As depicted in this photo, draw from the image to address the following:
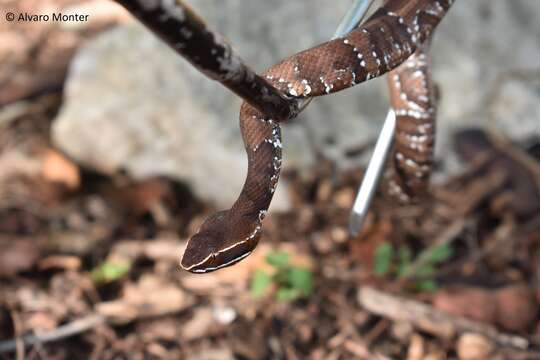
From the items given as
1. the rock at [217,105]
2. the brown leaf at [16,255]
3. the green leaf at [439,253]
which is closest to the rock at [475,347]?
the green leaf at [439,253]

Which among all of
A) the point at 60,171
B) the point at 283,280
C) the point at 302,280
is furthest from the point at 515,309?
the point at 60,171

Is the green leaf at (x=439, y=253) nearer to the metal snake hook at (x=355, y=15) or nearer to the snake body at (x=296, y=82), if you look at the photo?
the snake body at (x=296, y=82)

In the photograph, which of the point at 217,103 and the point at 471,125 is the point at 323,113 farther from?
the point at 471,125

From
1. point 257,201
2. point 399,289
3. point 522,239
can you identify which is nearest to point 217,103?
point 399,289

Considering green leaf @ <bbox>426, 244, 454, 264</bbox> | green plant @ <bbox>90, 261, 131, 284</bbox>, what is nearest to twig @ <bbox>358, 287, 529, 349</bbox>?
green leaf @ <bbox>426, 244, 454, 264</bbox>

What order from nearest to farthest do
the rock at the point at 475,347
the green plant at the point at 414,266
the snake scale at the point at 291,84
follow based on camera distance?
the snake scale at the point at 291,84 → the rock at the point at 475,347 → the green plant at the point at 414,266

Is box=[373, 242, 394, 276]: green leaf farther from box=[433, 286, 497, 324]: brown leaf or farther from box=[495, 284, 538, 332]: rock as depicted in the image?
box=[495, 284, 538, 332]: rock
